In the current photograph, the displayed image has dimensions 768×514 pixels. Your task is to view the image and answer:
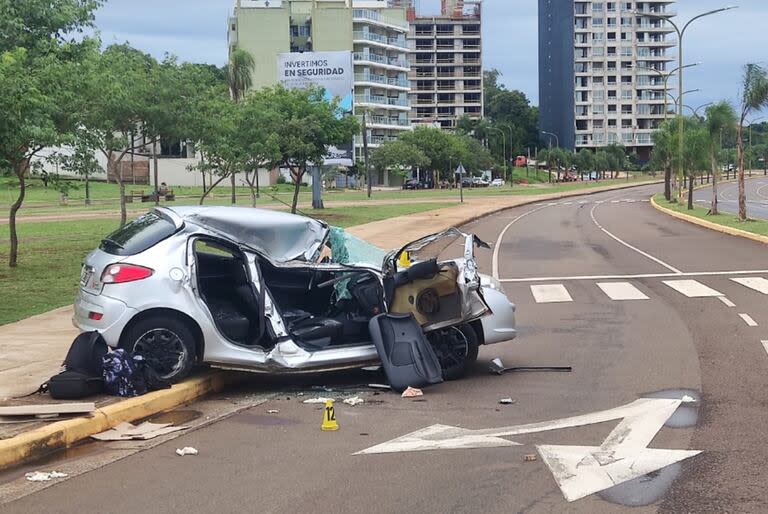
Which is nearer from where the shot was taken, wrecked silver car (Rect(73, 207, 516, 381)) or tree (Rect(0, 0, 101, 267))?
wrecked silver car (Rect(73, 207, 516, 381))

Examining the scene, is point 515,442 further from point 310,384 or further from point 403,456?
point 310,384

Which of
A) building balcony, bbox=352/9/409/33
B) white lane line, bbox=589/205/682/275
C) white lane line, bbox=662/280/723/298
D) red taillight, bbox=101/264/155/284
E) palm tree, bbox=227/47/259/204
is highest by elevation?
building balcony, bbox=352/9/409/33

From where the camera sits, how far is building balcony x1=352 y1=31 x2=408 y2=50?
117 m

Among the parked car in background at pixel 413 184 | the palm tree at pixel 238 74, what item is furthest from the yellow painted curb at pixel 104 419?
the parked car in background at pixel 413 184

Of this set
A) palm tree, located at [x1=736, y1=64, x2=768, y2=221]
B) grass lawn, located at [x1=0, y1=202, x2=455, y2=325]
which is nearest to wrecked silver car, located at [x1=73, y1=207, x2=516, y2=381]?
grass lawn, located at [x1=0, y1=202, x2=455, y2=325]

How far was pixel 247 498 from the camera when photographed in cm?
601

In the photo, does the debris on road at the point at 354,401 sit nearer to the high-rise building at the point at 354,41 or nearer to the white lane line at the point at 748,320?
the white lane line at the point at 748,320

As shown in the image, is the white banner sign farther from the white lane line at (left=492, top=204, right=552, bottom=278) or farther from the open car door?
the open car door

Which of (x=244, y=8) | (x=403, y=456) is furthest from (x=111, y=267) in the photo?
(x=244, y=8)

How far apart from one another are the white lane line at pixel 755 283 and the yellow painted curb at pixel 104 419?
10.9m

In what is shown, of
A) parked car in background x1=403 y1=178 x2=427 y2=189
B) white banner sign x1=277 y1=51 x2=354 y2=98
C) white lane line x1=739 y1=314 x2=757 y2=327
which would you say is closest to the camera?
white lane line x1=739 y1=314 x2=757 y2=327

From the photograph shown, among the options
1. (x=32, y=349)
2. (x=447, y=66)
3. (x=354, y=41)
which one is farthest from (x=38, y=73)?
(x=447, y=66)

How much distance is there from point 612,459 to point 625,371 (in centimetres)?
351

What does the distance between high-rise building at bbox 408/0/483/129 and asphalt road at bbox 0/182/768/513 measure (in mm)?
138039
